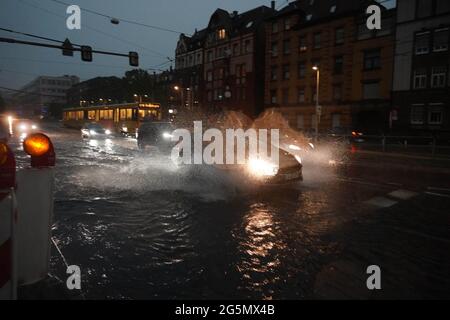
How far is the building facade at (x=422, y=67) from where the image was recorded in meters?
30.1

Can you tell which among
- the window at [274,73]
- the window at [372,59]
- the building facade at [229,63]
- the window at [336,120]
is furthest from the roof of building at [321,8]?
the window at [336,120]

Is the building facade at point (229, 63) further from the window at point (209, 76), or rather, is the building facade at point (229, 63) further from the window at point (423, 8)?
the window at point (423, 8)

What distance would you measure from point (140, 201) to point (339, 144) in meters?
22.3

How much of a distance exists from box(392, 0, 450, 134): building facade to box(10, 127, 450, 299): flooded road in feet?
86.7

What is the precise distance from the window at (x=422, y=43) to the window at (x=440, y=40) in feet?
1.97

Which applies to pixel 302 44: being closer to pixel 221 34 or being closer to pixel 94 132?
pixel 221 34

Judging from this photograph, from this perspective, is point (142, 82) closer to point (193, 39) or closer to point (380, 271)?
point (193, 39)

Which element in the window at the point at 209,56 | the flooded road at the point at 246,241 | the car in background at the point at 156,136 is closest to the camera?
the flooded road at the point at 246,241

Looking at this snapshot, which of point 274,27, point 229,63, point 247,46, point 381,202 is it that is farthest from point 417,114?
point 229,63

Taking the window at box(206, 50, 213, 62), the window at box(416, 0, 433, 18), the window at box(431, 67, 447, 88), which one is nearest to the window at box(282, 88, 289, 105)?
the window at box(416, 0, 433, 18)

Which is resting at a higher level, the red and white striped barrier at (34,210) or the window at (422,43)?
the window at (422,43)

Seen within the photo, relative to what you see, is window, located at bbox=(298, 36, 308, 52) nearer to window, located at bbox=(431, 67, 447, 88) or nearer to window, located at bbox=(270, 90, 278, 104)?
window, located at bbox=(270, 90, 278, 104)

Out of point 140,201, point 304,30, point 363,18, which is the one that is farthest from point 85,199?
point 304,30

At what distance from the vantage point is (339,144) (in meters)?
26.9
